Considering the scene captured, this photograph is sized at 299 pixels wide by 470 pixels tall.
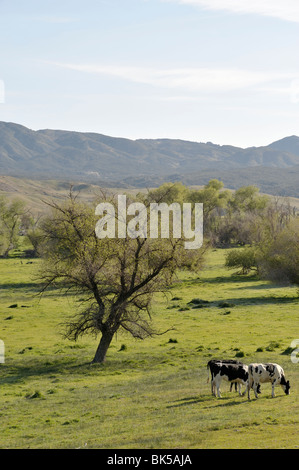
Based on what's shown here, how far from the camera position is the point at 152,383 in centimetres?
2891

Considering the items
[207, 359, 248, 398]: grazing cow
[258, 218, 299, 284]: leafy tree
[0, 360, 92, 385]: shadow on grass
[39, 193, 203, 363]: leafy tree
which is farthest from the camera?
[258, 218, 299, 284]: leafy tree

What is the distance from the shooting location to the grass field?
59.9 ft

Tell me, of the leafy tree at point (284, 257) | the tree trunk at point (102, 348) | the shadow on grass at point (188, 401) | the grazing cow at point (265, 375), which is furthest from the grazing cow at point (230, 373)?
the leafy tree at point (284, 257)

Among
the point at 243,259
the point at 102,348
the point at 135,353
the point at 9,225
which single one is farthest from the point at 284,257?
the point at 9,225

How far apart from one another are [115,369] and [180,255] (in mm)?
8032

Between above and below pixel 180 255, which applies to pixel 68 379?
below

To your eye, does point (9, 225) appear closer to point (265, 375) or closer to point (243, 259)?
point (243, 259)

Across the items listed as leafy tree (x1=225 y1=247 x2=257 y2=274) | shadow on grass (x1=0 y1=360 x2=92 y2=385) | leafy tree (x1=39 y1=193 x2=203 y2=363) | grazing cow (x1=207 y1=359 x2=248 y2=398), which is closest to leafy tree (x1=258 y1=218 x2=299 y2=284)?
leafy tree (x1=225 y1=247 x2=257 y2=274)

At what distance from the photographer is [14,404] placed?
26.0m

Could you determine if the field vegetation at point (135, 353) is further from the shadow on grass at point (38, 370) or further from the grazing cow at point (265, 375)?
the grazing cow at point (265, 375)

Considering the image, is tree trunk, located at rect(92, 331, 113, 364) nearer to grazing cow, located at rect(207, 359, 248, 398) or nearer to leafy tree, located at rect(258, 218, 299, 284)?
grazing cow, located at rect(207, 359, 248, 398)
